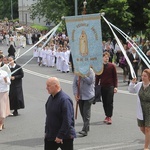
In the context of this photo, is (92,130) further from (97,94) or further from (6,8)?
(6,8)

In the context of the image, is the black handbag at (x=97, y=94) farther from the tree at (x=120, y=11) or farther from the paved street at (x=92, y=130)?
the tree at (x=120, y=11)

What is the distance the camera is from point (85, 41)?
388 inches

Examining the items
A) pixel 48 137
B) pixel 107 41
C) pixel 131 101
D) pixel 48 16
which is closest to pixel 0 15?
pixel 48 16

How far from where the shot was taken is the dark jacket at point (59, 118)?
6914 mm

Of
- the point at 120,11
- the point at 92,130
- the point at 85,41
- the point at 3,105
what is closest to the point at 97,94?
the point at 92,130

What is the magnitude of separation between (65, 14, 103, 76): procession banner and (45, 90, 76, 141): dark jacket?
2934mm

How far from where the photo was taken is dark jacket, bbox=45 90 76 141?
6.91 metres

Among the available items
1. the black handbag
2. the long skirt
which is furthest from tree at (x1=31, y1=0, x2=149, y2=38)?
the long skirt

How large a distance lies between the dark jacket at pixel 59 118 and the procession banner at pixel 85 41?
293cm

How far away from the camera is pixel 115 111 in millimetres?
12852

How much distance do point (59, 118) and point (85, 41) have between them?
3182 millimetres

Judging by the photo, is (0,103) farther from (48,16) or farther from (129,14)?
(48,16)

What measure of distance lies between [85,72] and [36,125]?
2.16 metres

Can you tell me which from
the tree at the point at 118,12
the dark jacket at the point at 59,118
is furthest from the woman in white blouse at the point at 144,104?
the tree at the point at 118,12
